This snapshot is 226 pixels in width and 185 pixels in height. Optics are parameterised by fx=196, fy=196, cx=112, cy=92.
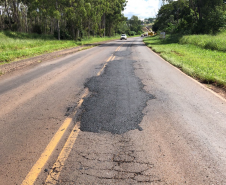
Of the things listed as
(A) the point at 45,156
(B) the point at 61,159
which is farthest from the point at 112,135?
(A) the point at 45,156

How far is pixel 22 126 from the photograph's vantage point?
400cm

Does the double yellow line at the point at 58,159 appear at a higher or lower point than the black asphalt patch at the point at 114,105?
lower

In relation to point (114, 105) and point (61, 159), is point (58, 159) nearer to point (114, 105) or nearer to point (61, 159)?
point (61, 159)

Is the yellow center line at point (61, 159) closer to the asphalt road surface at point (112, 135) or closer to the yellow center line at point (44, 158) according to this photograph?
the asphalt road surface at point (112, 135)


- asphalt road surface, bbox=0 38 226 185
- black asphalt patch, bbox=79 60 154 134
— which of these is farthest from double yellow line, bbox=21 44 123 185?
black asphalt patch, bbox=79 60 154 134

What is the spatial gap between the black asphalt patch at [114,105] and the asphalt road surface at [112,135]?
2 centimetres

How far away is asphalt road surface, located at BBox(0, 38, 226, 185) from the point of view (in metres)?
2.66

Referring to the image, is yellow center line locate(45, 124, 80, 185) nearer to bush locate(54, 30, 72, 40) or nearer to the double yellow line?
the double yellow line

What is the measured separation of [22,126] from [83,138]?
4.61 feet

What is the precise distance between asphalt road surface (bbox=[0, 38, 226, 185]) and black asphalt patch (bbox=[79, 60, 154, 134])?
0.02m

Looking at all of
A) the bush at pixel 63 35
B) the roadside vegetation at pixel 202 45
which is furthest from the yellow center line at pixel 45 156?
the bush at pixel 63 35

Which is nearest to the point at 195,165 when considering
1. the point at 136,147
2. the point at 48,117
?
the point at 136,147

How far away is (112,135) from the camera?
3.62 meters

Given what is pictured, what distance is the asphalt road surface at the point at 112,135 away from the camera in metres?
2.66
